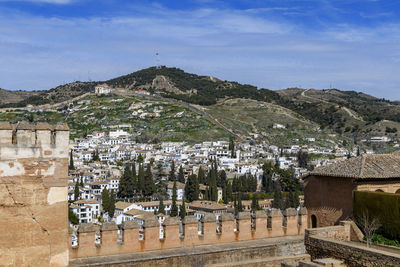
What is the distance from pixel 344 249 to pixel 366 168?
7.95ft

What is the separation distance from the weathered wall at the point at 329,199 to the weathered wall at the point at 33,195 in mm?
6250

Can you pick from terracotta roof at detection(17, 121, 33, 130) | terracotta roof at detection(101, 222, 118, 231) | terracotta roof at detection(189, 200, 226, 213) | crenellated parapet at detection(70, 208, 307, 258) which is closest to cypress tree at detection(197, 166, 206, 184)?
terracotta roof at detection(189, 200, 226, 213)

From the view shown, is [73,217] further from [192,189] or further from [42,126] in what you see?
[42,126]

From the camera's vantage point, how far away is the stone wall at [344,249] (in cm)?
877

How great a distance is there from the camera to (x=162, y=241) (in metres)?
9.26

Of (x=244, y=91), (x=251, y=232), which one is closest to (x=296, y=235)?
(x=251, y=232)

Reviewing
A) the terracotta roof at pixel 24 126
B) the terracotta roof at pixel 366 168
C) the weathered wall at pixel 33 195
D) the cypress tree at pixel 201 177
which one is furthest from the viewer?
the cypress tree at pixel 201 177

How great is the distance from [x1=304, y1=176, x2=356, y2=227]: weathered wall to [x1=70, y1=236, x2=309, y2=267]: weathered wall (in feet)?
3.16

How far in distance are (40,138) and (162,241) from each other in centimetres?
316

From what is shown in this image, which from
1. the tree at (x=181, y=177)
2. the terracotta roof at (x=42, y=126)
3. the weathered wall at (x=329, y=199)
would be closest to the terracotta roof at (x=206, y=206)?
the tree at (x=181, y=177)

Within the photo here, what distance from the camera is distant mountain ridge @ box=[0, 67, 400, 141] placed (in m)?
133

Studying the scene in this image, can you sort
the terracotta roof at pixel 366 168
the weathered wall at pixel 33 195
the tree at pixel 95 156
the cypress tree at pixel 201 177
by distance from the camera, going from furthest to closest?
the tree at pixel 95 156
the cypress tree at pixel 201 177
the terracotta roof at pixel 366 168
the weathered wall at pixel 33 195

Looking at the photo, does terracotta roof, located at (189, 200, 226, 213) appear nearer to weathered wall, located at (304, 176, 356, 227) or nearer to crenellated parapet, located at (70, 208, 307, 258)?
weathered wall, located at (304, 176, 356, 227)

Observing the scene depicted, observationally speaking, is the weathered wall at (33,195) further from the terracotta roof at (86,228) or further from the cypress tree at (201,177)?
the cypress tree at (201,177)
